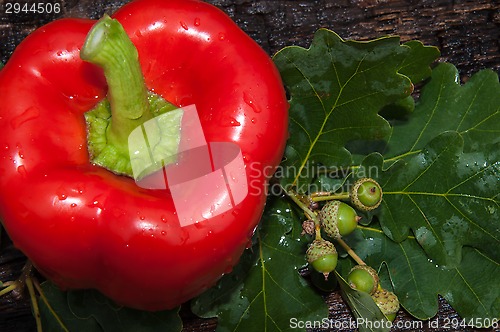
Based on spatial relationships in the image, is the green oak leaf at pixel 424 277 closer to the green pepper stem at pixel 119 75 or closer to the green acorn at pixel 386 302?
the green acorn at pixel 386 302

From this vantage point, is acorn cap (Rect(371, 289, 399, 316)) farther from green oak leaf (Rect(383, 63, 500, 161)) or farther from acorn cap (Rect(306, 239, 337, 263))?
green oak leaf (Rect(383, 63, 500, 161))

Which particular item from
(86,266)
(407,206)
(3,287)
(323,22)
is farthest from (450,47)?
(3,287)

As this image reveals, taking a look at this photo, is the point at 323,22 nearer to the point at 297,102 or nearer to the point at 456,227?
the point at 297,102

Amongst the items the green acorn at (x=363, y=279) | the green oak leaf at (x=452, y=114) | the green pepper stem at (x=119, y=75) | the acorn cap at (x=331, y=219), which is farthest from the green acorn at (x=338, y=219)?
the green pepper stem at (x=119, y=75)

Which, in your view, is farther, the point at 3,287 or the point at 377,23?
the point at 377,23

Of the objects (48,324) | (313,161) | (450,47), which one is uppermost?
(450,47)

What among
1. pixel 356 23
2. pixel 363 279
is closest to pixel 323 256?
pixel 363 279
